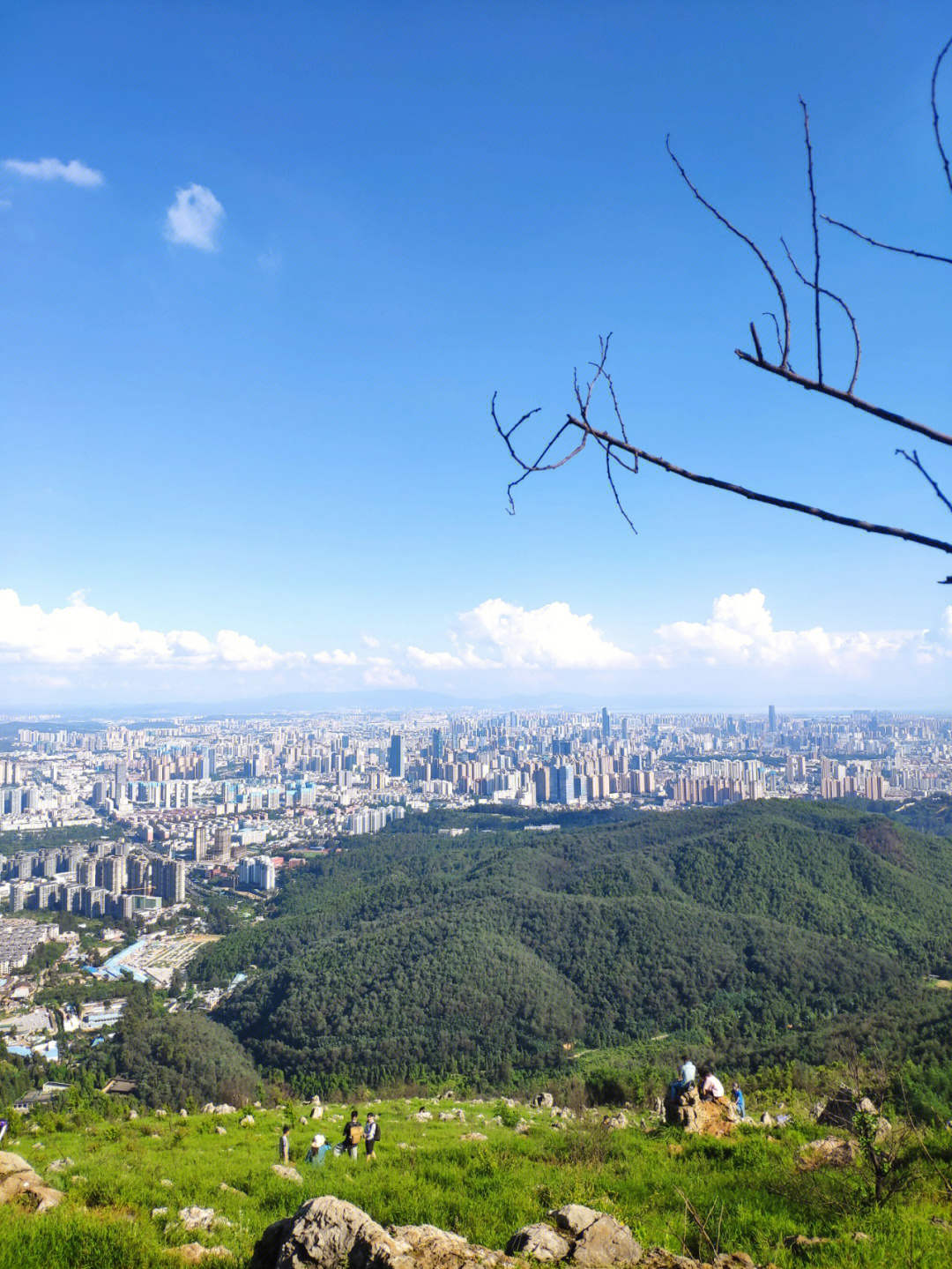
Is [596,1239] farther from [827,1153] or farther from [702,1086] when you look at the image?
[702,1086]

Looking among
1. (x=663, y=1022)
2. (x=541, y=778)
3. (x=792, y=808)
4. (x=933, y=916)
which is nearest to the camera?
(x=663, y=1022)

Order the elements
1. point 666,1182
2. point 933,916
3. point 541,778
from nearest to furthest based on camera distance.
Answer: point 666,1182, point 933,916, point 541,778

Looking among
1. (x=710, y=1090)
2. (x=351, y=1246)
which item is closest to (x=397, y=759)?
(x=710, y=1090)

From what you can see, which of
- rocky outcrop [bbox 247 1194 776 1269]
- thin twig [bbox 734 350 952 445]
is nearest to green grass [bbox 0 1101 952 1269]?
rocky outcrop [bbox 247 1194 776 1269]

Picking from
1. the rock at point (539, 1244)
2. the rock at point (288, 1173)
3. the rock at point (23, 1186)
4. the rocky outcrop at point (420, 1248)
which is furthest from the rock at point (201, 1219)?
the rock at point (539, 1244)

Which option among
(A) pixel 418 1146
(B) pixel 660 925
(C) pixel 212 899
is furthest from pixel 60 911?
(A) pixel 418 1146

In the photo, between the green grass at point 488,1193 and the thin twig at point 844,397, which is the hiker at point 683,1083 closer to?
the green grass at point 488,1193

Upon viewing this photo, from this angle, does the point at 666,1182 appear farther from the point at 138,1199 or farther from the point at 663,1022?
the point at 663,1022

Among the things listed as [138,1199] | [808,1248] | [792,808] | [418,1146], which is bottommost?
[792,808]
